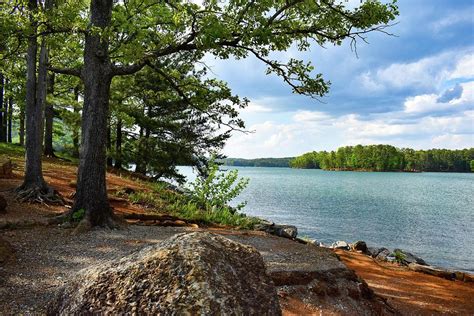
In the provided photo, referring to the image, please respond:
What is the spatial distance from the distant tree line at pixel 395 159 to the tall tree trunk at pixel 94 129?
148m

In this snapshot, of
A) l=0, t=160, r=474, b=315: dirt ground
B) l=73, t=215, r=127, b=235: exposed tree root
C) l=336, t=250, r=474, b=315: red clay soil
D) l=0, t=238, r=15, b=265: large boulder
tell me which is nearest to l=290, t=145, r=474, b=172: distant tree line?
l=336, t=250, r=474, b=315: red clay soil

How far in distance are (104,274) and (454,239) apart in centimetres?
2368

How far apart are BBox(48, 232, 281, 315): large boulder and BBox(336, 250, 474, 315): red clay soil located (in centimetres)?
595

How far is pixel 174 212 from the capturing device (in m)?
15.4

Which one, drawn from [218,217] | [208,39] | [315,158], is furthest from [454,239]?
[315,158]

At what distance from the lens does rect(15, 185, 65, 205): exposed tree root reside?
13008 millimetres

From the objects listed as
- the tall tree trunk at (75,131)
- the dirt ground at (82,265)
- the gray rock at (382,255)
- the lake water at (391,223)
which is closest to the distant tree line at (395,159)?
the lake water at (391,223)

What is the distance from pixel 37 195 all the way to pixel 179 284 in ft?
38.5

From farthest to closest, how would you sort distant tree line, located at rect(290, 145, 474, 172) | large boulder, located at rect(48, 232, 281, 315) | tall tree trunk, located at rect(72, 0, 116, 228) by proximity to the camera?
1. distant tree line, located at rect(290, 145, 474, 172)
2. tall tree trunk, located at rect(72, 0, 116, 228)
3. large boulder, located at rect(48, 232, 281, 315)

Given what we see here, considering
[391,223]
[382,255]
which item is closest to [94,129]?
[382,255]

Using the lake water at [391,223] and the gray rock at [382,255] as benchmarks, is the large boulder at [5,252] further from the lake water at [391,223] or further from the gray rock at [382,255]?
the lake water at [391,223]

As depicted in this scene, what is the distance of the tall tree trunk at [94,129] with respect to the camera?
34.5ft

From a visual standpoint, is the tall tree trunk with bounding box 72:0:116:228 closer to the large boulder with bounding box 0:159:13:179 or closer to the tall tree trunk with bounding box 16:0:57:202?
the tall tree trunk with bounding box 16:0:57:202

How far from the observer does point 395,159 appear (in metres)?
149
